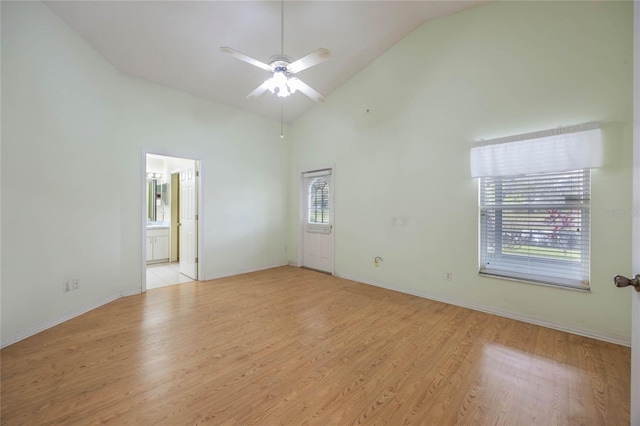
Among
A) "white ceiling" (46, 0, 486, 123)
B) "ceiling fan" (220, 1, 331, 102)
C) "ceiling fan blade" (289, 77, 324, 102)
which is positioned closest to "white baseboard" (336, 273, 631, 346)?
"ceiling fan blade" (289, 77, 324, 102)

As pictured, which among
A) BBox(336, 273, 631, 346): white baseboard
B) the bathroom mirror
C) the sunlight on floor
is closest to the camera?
BBox(336, 273, 631, 346): white baseboard

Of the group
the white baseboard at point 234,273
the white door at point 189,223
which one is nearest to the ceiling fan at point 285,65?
the white door at point 189,223

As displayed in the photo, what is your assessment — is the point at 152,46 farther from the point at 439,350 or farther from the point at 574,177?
the point at 574,177

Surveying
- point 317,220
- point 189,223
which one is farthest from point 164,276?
point 317,220

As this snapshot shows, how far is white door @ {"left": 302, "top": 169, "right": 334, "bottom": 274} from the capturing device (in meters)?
5.12

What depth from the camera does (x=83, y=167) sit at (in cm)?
308

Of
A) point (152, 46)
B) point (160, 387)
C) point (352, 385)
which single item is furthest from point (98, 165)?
point (352, 385)

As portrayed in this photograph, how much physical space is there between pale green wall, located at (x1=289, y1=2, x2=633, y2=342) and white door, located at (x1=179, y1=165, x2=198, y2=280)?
2417 mm

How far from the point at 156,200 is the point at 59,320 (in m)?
4.35

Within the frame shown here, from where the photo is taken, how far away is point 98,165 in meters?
3.30

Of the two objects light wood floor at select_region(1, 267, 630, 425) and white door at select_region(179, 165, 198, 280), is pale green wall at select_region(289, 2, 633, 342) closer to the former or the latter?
light wood floor at select_region(1, 267, 630, 425)

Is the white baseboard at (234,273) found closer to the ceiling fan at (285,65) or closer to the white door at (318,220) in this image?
the white door at (318,220)

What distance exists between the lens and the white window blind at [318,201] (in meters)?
5.18

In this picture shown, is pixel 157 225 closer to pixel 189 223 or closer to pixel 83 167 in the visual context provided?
pixel 189 223
